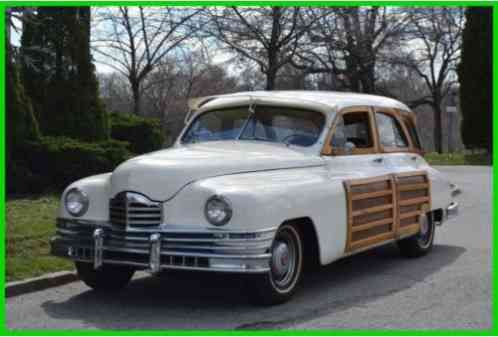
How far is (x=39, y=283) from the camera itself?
7.57 meters

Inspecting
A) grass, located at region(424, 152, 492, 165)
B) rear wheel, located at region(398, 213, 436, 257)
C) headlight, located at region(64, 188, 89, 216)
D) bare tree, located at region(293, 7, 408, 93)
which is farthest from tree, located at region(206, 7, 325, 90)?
headlight, located at region(64, 188, 89, 216)

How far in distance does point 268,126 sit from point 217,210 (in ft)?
6.77

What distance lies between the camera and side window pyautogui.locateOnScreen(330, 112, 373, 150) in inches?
323

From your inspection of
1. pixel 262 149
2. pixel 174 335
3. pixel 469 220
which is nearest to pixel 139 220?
pixel 174 335

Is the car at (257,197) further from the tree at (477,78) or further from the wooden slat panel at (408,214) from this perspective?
the tree at (477,78)

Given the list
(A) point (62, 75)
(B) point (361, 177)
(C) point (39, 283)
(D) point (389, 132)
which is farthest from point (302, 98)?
(A) point (62, 75)

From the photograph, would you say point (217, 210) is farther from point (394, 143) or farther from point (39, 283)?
point (394, 143)

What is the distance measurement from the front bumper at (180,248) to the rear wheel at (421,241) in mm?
3441

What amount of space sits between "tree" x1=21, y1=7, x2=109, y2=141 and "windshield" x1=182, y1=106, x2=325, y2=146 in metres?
6.78

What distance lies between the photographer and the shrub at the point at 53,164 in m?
12.7

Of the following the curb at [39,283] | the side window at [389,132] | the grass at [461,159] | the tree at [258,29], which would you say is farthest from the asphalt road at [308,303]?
the grass at [461,159]

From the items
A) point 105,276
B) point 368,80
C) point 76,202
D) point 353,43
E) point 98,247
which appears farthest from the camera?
point 368,80

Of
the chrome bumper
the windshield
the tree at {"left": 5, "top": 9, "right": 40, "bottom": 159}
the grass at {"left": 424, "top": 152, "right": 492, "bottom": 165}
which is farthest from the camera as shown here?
the grass at {"left": 424, "top": 152, "right": 492, "bottom": 165}

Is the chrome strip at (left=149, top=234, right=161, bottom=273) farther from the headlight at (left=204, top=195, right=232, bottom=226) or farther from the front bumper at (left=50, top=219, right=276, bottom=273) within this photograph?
the headlight at (left=204, top=195, right=232, bottom=226)
